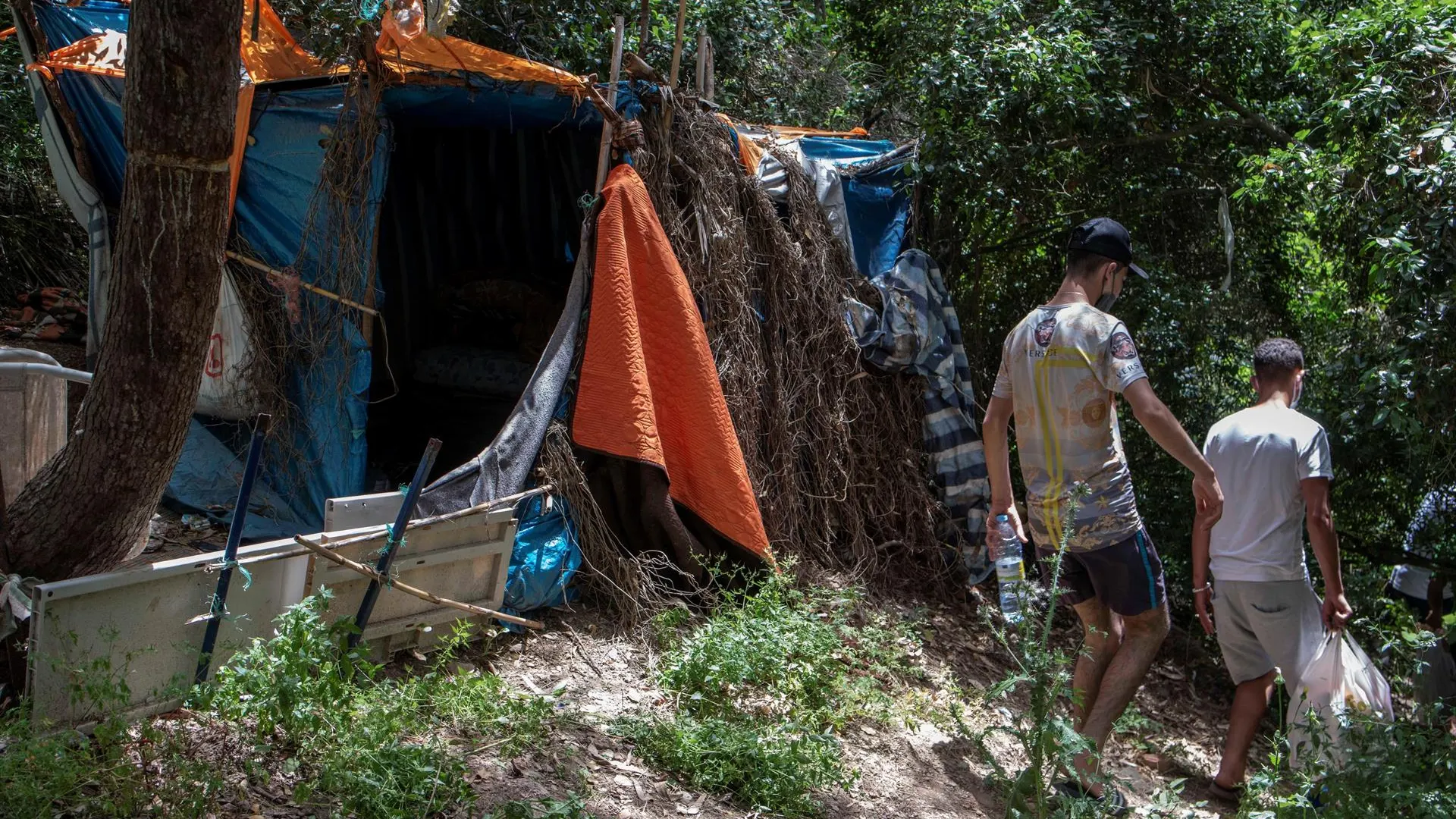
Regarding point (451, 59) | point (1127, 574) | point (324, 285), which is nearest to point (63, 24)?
point (324, 285)

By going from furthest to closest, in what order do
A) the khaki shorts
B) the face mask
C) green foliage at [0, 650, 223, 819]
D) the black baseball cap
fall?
the khaki shorts
the face mask
the black baseball cap
green foliage at [0, 650, 223, 819]

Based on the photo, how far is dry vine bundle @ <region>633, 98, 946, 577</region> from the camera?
5703mm

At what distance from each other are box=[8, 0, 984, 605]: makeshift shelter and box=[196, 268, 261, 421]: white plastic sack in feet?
0.05

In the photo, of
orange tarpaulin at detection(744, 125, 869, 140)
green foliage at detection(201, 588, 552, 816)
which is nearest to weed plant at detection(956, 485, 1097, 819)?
green foliage at detection(201, 588, 552, 816)

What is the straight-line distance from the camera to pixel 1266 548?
437 centimetres

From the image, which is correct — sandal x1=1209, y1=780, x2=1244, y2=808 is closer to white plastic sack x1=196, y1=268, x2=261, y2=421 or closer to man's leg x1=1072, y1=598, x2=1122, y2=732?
man's leg x1=1072, y1=598, x2=1122, y2=732

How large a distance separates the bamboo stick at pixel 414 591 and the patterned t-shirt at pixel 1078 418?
83.5 inches

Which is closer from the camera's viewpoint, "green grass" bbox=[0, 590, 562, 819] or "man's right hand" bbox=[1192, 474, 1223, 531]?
"green grass" bbox=[0, 590, 562, 819]

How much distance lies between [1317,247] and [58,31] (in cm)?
716

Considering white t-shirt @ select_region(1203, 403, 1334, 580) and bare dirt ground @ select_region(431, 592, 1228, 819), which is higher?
white t-shirt @ select_region(1203, 403, 1334, 580)

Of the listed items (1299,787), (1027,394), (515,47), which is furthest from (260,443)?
(515,47)

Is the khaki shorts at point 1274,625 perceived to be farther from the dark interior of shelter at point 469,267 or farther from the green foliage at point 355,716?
the dark interior of shelter at point 469,267

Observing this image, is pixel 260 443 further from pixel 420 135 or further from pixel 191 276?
pixel 420 135

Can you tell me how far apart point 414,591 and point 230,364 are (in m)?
2.20
